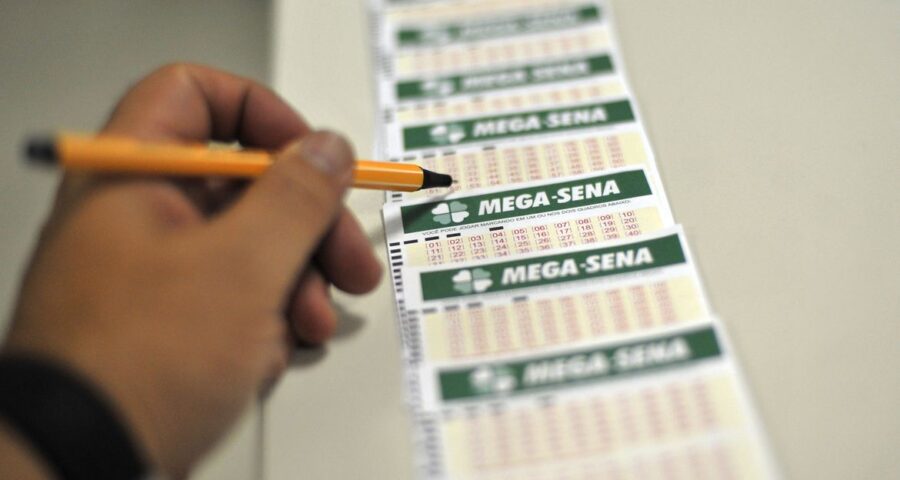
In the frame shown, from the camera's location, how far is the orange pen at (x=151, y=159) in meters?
0.43

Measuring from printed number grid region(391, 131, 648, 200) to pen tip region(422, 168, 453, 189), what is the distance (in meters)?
0.01

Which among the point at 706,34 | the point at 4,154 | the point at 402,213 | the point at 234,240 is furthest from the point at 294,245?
the point at 4,154

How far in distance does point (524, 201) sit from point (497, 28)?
244 mm

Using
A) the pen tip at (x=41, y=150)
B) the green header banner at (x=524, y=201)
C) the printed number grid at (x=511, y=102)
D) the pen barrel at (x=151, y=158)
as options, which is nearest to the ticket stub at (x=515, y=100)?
the printed number grid at (x=511, y=102)

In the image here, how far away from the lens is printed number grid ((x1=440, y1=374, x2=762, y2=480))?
0.47 metres

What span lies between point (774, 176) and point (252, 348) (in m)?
0.47

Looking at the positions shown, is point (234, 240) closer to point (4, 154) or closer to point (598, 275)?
point (598, 275)

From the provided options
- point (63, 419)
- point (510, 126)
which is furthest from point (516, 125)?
point (63, 419)

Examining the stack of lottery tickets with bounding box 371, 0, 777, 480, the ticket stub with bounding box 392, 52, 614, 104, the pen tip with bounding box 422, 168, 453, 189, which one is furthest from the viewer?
the ticket stub with bounding box 392, 52, 614, 104

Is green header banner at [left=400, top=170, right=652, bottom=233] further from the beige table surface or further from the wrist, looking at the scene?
the wrist

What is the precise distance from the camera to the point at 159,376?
409 millimetres

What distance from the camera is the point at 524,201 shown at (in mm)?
607

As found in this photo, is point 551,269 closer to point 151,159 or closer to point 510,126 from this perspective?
point 510,126

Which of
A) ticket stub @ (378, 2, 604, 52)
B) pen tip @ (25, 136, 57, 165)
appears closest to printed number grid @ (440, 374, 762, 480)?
pen tip @ (25, 136, 57, 165)
